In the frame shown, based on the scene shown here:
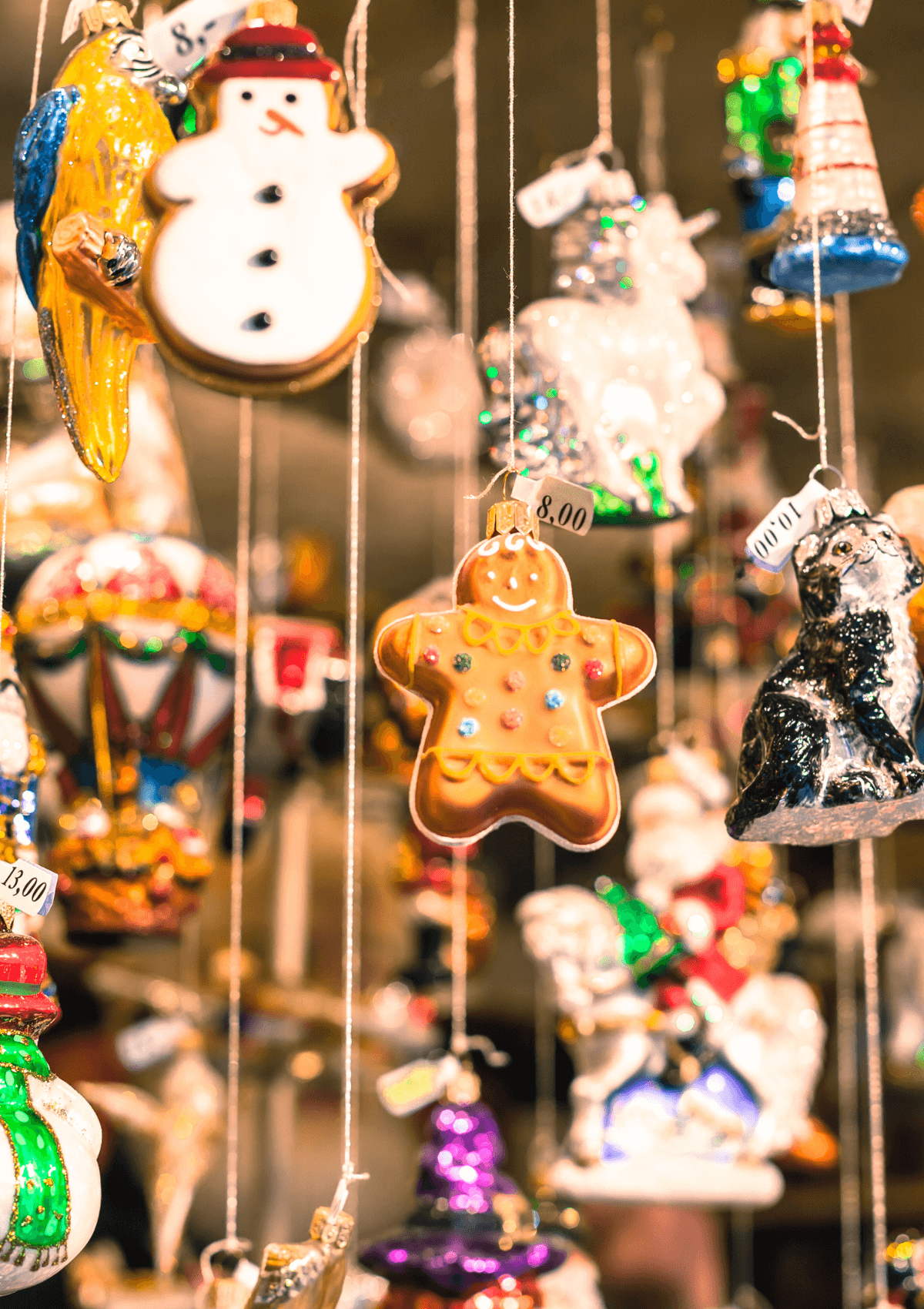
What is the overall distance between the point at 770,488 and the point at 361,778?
0.97 metres

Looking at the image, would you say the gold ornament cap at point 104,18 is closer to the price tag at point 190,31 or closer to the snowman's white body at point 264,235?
the price tag at point 190,31

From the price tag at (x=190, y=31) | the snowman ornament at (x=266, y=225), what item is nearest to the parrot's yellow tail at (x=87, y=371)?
the snowman ornament at (x=266, y=225)

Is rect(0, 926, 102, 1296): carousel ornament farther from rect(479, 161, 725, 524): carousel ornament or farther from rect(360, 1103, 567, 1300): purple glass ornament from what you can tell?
rect(479, 161, 725, 524): carousel ornament

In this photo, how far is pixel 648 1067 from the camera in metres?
2.25

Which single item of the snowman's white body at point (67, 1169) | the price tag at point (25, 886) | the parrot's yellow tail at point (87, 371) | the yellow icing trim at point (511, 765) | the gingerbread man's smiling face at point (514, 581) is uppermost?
the parrot's yellow tail at point (87, 371)

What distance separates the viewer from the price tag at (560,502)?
61.9 inches

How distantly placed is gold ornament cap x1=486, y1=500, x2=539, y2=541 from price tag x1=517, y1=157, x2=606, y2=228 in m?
0.38

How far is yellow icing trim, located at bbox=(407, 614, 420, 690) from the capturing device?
1.53 metres

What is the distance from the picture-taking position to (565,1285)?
208cm

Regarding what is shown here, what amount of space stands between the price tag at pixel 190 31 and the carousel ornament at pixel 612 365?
0.40m

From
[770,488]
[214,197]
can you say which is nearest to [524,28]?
[770,488]

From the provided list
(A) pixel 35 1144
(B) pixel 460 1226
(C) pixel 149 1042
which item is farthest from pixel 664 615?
(A) pixel 35 1144

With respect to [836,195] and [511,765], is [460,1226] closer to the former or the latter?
[511,765]

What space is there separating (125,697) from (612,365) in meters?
0.67
